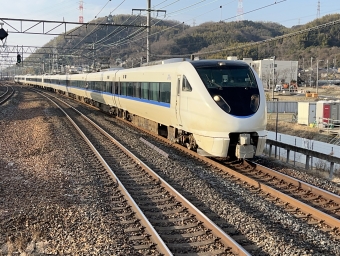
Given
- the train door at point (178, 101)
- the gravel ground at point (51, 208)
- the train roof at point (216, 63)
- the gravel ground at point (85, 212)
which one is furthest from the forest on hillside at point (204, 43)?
the gravel ground at point (85, 212)

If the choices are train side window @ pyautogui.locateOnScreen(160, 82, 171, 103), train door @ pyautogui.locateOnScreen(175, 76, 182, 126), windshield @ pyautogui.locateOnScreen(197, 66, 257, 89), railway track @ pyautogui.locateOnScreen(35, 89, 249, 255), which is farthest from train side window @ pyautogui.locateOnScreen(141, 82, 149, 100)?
railway track @ pyautogui.locateOnScreen(35, 89, 249, 255)

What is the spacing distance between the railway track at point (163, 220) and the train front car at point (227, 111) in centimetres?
178

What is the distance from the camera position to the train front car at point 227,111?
948 centimetres

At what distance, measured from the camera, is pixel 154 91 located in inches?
550

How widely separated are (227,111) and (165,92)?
3544mm

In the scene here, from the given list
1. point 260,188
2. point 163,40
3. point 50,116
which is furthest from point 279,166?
point 163,40

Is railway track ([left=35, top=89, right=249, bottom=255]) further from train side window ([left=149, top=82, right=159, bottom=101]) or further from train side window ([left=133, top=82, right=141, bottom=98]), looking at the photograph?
train side window ([left=133, top=82, right=141, bottom=98])

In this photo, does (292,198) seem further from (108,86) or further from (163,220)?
(108,86)

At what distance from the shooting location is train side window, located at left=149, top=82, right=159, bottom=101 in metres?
13.6

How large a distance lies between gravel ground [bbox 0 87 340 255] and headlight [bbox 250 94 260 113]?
6.23 ft

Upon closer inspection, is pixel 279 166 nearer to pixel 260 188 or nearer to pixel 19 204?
pixel 260 188

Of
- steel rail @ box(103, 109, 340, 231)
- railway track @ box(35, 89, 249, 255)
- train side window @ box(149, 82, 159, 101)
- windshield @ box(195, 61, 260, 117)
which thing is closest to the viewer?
railway track @ box(35, 89, 249, 255)

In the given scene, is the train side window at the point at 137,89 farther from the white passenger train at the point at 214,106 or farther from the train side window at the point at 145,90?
the white passenger train at the point at 214,106

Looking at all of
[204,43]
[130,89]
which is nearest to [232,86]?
[130,89]
